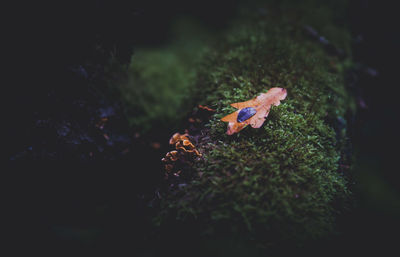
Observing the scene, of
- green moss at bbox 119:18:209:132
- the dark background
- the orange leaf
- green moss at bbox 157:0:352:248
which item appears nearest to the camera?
green moss at bbox 157:0:352:248

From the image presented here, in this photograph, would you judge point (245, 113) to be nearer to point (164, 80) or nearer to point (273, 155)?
point (273, 155)

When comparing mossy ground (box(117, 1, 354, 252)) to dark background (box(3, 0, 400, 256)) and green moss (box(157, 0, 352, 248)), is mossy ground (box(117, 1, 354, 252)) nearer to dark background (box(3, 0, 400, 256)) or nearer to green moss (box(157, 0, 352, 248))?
green moss (box(157, 0, 352, 248))

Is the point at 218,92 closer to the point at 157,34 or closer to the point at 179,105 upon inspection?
the point at 179,105

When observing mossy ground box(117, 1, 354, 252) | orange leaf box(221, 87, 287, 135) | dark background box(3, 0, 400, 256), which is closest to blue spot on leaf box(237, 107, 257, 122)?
orange leaf box(221, 87, 287, 135)

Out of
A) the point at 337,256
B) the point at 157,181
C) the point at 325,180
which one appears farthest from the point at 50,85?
the point at 337,256

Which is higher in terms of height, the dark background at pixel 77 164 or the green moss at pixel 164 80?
the green moss at pixel 164 80

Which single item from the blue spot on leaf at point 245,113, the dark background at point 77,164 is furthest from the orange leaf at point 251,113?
the dark background at point 77,164

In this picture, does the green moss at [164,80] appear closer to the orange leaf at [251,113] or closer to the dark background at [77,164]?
the dark background at [77,164]
